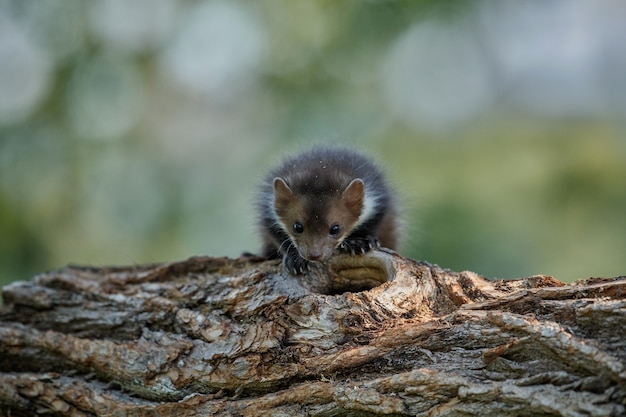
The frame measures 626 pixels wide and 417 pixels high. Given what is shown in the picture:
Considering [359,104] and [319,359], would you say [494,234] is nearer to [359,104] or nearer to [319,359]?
[359,104]

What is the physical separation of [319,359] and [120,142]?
1127 cm

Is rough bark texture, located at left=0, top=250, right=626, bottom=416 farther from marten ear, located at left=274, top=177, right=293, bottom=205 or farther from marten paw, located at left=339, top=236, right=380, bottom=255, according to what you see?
marten ear, located at left=274, top=177, right=293, bottom=205

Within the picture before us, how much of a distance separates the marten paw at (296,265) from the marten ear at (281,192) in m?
1.04

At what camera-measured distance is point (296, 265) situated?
525 cm

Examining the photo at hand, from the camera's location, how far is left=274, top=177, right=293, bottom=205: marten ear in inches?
256

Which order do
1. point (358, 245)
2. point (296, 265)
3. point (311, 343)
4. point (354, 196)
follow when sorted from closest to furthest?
point (311, 343) < point (296, 265) < point (358, 245) < point (354, 196)

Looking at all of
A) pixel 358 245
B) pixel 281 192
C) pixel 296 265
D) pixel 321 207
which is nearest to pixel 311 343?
pixel 296 265

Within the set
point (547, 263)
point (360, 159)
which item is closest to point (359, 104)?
point (547, 263)

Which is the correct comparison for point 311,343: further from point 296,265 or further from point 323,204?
point 323,204

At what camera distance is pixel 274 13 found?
583 inches

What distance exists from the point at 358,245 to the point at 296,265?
766 mm

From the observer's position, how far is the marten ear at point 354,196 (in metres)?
6.43

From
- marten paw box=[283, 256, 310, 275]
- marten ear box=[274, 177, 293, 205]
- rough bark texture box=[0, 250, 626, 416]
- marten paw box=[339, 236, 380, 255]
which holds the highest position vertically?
marten ear box=[274, 177, 293, 205]

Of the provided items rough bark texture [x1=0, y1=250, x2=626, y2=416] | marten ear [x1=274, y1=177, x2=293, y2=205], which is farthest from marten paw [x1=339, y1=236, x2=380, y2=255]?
marten ear [x1=274, y1=177, x2=293, y2=205]
